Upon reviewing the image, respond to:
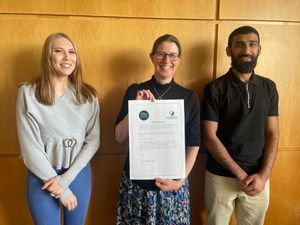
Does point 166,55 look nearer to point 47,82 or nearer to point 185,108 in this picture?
point 185,108

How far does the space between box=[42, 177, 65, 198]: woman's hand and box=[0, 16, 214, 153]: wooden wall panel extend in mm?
518

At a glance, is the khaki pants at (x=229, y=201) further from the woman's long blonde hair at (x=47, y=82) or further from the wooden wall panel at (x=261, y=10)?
the wooden wall panel at (x=261, y=10)

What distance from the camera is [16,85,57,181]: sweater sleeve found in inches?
58.4

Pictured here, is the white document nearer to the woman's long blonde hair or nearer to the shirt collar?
the woman's long blonde hair

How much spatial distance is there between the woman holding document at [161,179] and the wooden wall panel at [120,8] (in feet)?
1.15

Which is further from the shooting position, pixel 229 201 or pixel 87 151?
pixel 229 201

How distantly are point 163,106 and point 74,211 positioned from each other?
31.7 inches

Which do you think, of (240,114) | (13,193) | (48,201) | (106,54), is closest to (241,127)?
(240,114)

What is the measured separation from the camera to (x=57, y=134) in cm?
154

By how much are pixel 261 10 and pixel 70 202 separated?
1747mm

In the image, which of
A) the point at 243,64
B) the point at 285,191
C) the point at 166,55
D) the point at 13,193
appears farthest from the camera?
the point at 285,191

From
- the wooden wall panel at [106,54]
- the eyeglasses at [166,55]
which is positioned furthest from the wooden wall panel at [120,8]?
the eyeglasses at [166,55]

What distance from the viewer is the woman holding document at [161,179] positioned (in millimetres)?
1594

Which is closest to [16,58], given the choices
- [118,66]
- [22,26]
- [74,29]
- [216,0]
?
[22,26]
